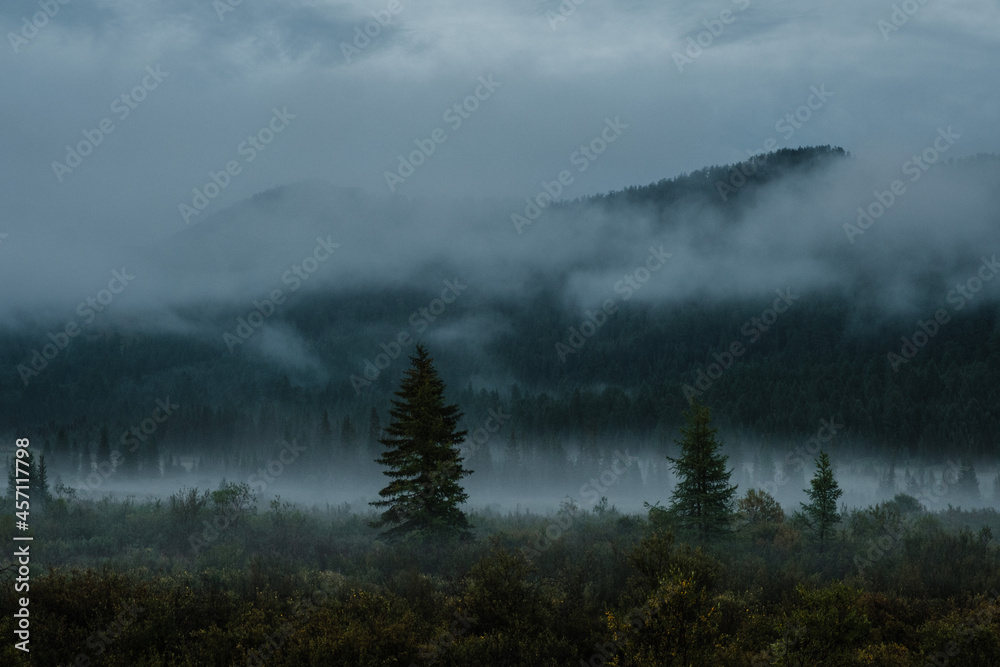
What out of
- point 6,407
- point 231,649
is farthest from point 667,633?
point 6,407

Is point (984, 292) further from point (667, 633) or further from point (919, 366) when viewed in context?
point (667, 633)

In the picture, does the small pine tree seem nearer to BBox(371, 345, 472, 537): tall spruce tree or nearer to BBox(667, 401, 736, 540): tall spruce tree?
BBox(667, 401, 736, 540): tall spruce tree

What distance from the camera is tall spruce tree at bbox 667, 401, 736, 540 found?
25.0 meters

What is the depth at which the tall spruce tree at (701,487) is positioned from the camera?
25016 millimetres

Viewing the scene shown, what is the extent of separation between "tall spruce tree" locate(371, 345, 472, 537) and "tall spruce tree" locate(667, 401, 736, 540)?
831 centimetres

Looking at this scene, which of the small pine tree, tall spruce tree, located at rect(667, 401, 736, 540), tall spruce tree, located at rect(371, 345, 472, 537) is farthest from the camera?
tall spruce tree, located at rect(667, 401, 736, 540)

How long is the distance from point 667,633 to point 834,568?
39.9ft

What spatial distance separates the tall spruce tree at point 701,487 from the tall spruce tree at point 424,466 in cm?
831

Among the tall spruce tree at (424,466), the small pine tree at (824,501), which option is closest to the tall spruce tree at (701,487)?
the small pine tree at (824,501)

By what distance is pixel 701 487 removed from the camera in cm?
2567

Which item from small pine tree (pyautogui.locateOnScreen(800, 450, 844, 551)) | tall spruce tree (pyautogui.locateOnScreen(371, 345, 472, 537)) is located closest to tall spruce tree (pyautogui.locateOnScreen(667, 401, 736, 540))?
small pine tree (pyautogui.locateOnScreen(800, 450, 844, 551))

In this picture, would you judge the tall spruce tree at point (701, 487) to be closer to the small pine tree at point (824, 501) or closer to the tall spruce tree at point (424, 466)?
the small pine tree at point (824, 501)

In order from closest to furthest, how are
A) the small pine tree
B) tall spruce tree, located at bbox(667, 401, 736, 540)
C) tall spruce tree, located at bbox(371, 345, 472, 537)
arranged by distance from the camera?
tall spruce tree, located at bbox(371, 345, 472, 537) < the small pine tree < tall spruce tree, located at bbox(667, 401, 736, 540)

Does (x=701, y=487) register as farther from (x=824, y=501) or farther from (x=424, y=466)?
(x=424, y=466)
